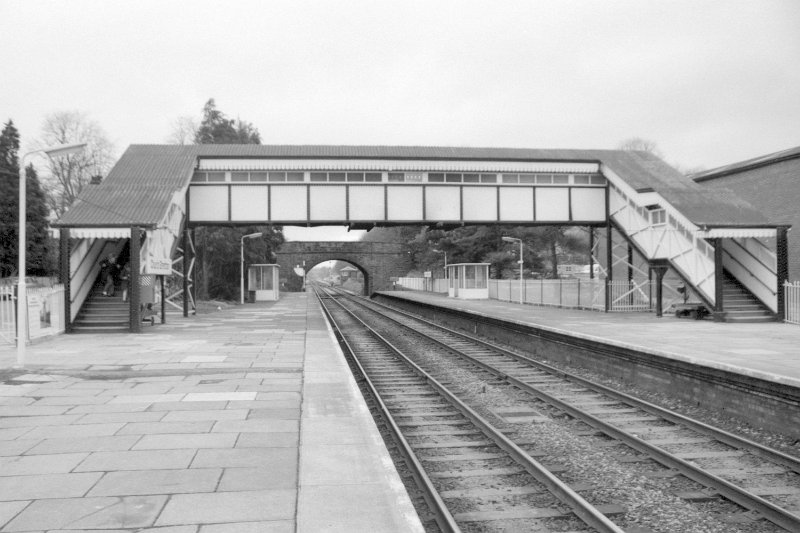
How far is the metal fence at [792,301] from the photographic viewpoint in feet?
60.2

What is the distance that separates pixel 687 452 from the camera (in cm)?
707

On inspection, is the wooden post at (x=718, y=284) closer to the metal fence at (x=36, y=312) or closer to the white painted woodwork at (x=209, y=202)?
the white painted woodwork at (x=209, y=202)

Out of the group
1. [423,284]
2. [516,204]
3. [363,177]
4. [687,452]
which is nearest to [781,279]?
[516,204]

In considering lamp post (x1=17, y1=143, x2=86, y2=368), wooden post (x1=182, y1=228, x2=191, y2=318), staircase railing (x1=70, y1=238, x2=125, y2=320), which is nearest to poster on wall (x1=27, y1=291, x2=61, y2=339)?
→ staircase railing (x1=70, y1=238, x2=125, y2=320)

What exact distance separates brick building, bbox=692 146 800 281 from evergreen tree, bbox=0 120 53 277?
39.0 meters

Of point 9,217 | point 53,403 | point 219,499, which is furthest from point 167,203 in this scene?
point 9,217

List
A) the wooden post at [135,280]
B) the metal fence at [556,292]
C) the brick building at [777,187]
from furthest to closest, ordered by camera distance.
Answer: the brick building at [777,187] < the metal fence at [556,292] < the wooden post at [135,280]

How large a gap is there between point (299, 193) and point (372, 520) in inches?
827

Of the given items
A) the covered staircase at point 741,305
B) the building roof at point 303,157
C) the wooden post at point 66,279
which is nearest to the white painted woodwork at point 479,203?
the building roof at point 303,157

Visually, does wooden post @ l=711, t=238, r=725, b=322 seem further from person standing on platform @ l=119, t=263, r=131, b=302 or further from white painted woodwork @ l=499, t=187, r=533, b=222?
person standing on platform @ l=119, t=263, r=131, b=302

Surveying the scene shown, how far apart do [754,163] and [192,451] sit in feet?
106

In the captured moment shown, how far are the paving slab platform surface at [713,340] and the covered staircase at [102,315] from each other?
1224cm

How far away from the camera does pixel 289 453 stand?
586 cm

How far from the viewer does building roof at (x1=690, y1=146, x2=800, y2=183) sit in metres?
29.0
